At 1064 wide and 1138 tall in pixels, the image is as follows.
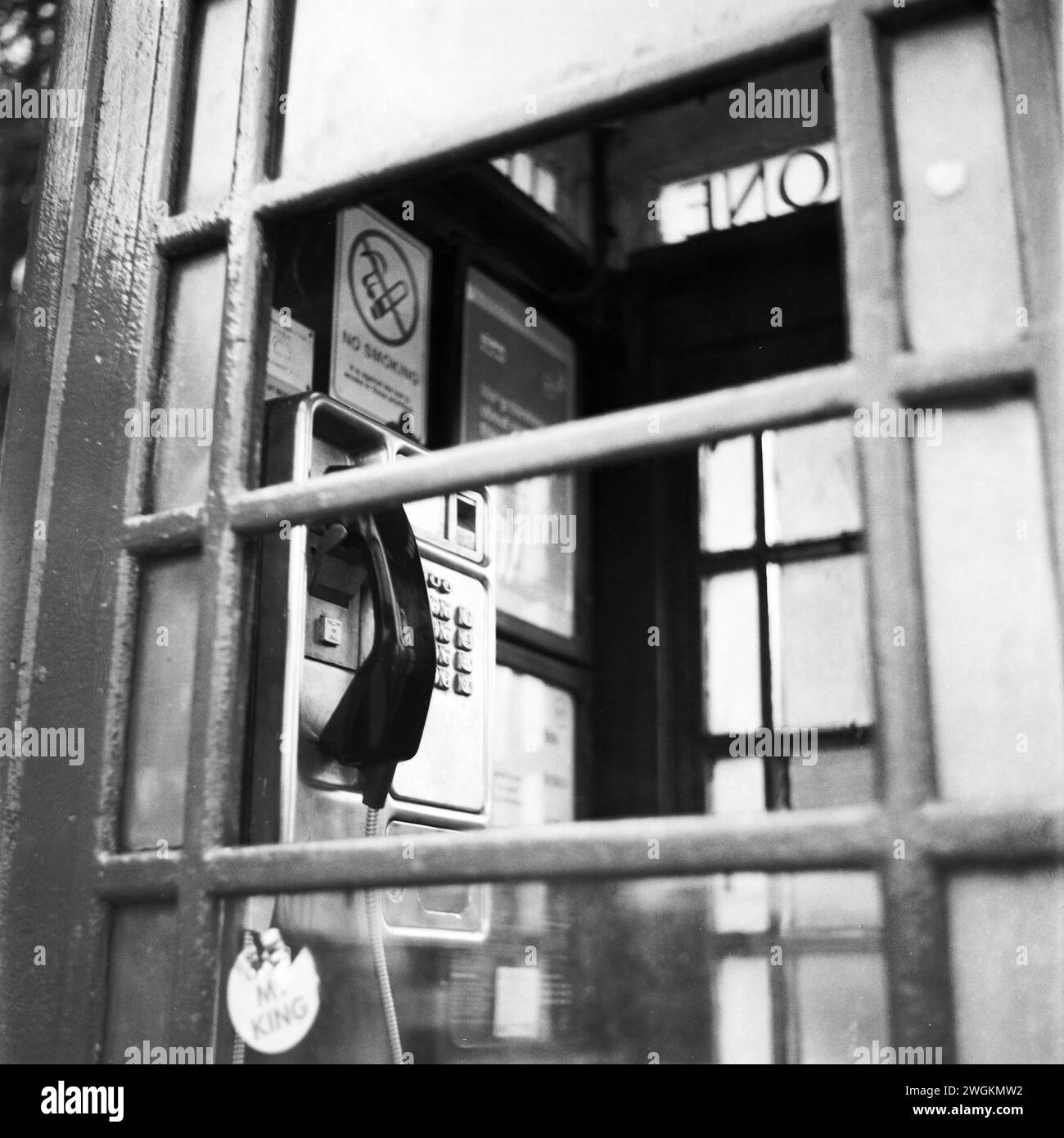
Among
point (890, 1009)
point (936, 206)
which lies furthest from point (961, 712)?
point (936, 206)

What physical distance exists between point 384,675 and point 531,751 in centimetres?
107

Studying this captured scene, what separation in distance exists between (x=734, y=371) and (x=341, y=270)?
A: 100 cm

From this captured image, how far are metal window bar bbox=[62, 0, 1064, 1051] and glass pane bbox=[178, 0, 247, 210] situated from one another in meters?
0.11

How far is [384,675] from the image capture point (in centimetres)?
133

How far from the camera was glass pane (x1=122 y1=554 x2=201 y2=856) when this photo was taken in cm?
104

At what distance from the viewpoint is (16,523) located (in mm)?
1220

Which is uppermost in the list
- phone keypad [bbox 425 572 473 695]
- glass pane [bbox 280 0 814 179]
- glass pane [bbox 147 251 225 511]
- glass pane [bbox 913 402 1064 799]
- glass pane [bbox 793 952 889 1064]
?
glass pane [bbox 280 0 814 179]

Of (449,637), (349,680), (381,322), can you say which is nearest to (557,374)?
(381,322)

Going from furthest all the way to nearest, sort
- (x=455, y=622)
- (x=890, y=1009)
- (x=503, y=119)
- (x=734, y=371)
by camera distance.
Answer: (x=734, y=371)
(x=455, y=622)
(x=503, y=119)
(x=890, y=1009)

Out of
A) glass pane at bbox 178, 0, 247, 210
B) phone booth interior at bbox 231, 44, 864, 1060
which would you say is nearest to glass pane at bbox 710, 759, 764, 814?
phone booth interior at bbox 231, 44, 864, 1060

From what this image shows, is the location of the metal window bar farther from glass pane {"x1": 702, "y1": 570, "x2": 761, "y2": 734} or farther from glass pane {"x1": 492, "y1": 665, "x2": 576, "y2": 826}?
glass pane {"x1": 702, "y1": 570, "x2": 761, "y2": 734}

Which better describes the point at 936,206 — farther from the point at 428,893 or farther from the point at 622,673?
the point at 622,673

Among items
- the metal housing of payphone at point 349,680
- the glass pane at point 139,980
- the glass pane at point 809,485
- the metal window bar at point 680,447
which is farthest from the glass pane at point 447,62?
the glass pane at point 809,485

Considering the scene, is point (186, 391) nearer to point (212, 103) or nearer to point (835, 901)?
point (212, 103)
